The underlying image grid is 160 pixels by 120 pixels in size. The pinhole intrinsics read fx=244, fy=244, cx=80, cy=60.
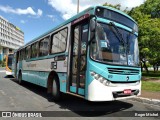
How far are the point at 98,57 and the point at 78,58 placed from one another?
1010 millimetres

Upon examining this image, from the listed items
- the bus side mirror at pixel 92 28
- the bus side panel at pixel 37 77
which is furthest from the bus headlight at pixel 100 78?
the bus side panel at pixel 37 77

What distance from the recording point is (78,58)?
813 centimetres

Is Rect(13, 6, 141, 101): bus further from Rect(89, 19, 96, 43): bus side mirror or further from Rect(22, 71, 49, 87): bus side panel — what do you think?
Rect(22, 71, 49, 87): bus side panel

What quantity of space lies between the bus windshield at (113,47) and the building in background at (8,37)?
10964 centimetres

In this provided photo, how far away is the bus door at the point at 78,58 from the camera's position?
25.5 feet

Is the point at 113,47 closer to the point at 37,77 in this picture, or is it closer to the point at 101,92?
the point at 101,92

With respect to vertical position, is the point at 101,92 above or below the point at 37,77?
below

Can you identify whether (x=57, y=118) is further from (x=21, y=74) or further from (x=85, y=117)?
(x=21, y=74)

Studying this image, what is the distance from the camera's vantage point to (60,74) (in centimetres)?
934

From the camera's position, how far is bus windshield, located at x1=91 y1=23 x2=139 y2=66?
24.2 ft

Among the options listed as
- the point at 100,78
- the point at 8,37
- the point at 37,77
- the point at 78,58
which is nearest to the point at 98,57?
the point at 100,78

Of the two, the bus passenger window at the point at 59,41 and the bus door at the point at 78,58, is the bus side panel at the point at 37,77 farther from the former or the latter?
the bus door at the point at 78,58

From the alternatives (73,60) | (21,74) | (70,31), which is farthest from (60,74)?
(21,74)

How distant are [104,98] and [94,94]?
1.08 ft
